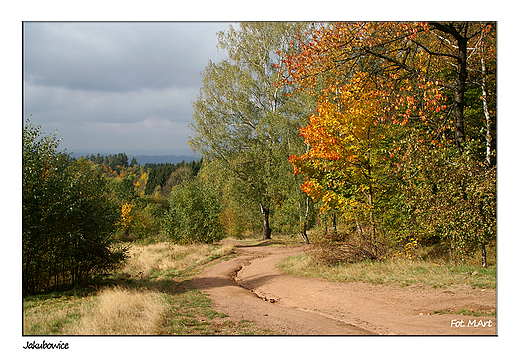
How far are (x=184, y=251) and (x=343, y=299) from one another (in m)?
14.4

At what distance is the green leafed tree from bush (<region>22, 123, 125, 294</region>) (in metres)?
15.2

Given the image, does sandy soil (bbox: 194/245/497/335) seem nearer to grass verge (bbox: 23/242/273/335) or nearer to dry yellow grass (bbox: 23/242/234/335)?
grass verge (bbox: 23/242/273/335)

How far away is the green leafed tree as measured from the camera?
25.6m

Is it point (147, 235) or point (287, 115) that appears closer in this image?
point (287, 115)

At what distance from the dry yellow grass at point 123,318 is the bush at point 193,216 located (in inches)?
633

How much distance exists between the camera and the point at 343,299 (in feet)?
28.8

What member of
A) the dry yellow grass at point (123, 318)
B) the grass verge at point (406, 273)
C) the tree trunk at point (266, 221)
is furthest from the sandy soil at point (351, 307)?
the tree trunk at point (266, 221)

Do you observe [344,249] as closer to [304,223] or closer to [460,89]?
[460,89]

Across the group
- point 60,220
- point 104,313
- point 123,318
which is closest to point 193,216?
point 60,220

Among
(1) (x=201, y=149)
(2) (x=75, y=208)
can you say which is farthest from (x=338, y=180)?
(1) (x=201, y=149)

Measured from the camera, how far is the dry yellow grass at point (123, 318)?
573cm

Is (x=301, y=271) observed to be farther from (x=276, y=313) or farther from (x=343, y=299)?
(x=276, y=313)

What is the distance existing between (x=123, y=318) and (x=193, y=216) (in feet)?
58.8

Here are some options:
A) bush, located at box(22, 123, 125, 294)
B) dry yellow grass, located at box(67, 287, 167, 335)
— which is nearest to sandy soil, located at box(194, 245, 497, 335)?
dry yellow grass, located at box(67, 287, 167, 335)
